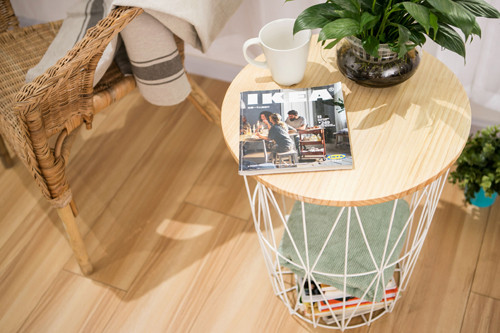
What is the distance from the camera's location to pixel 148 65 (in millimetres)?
1212

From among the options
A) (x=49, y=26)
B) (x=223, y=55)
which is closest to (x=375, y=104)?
(x=223, y=55)

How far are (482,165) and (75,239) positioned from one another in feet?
3.48

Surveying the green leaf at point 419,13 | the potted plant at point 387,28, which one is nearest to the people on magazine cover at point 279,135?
the potted plant at point 387,28

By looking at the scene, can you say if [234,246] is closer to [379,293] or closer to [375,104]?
[379,293]

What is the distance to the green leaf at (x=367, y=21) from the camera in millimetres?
805

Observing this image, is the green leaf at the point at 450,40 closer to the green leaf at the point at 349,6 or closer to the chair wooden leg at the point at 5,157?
the green leaf at the point at 349,6

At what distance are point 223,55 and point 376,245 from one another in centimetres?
93

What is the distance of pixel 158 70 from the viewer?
1229mm

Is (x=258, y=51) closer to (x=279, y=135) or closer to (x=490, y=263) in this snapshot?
(x=279, y=135)

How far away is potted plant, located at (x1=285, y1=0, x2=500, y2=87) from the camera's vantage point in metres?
0.76

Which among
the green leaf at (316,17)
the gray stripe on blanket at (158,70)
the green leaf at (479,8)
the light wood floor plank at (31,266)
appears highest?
the green leaf at (479,8)

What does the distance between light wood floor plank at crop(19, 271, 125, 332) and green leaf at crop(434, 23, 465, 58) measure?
1.00 m

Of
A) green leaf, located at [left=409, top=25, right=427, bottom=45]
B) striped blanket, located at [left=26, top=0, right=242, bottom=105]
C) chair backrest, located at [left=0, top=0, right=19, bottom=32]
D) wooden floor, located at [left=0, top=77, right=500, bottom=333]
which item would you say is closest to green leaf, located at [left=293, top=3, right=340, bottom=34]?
green leaf, located at [left=409, top=25, right=427, bottom=45]

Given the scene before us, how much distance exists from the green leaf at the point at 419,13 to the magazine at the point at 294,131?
0.76ft
